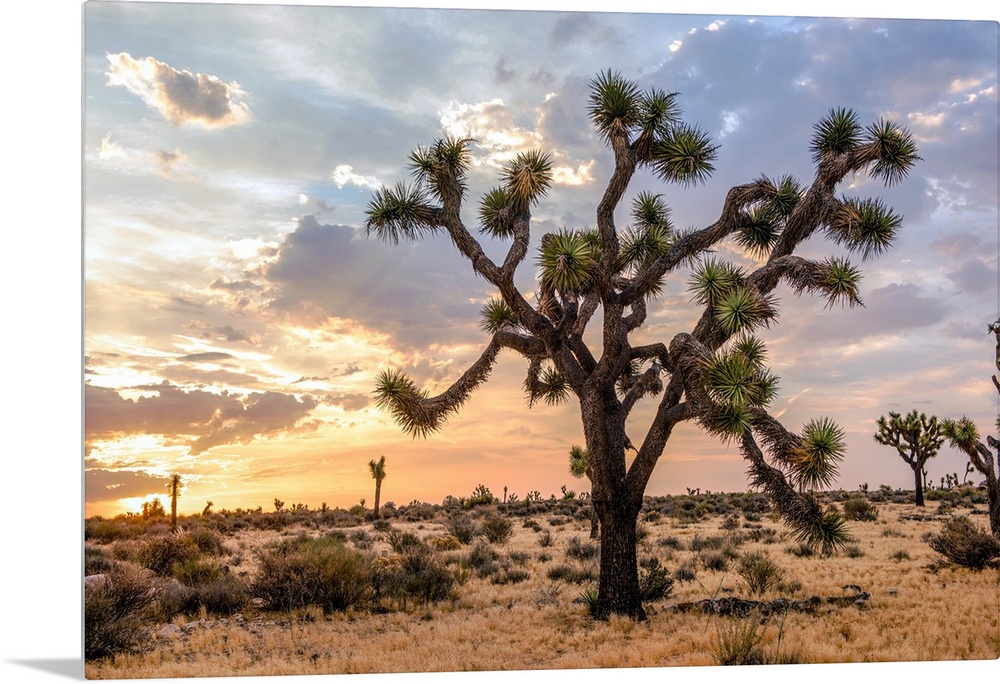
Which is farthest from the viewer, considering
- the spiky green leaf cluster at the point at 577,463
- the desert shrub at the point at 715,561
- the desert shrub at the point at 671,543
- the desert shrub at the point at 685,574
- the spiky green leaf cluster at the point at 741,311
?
→ the spiky green leaf cluster at the point at 577,463

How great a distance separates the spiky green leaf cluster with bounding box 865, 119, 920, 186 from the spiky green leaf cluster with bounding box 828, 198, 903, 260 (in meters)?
0.48

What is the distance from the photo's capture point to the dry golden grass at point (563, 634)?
10.0 m

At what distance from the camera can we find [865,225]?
1168cm

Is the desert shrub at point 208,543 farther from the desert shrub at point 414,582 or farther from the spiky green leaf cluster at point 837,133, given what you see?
the spiky green leaf cluster at point 837,133

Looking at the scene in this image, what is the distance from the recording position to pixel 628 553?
38.8 ft

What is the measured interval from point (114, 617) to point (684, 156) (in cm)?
1025

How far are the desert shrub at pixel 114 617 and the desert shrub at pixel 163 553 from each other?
5326mm

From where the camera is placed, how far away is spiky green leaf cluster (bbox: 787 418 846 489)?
30.9 ft

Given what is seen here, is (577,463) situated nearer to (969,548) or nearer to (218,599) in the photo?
(969,548)

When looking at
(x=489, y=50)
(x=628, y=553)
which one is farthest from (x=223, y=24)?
(x=628, y=553)

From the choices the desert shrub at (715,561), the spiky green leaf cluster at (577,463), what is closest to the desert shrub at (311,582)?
the desert shrub at (715,561)

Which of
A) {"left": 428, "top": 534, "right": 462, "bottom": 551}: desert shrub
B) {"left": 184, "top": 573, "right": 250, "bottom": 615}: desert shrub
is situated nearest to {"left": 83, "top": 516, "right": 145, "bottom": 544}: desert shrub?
{"left": 428, "top": 534, "right": 462, "bottom": 551}: desert shrub

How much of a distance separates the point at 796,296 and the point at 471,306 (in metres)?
6.02

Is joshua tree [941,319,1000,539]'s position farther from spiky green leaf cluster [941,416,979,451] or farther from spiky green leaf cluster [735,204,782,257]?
spiky green leaf cluster [735,204,782,257]
